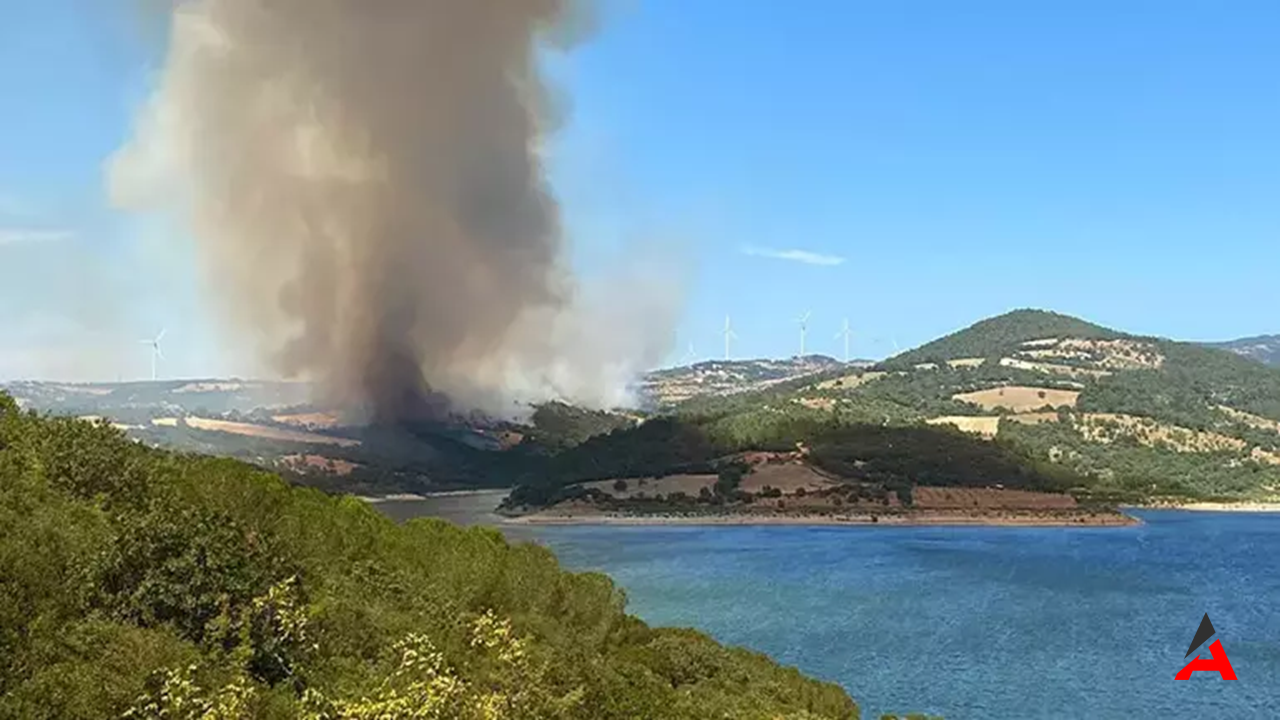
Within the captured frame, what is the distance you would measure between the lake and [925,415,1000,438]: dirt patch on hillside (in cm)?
5130

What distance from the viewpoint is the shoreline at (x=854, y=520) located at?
118062 millimetres

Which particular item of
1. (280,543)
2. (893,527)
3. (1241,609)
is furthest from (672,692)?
(893,527)

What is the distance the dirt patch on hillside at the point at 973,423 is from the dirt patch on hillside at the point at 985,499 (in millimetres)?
31255

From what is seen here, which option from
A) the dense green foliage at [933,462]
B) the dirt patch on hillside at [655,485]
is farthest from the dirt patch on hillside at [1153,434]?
the dirt patch on hillside at [655,485]

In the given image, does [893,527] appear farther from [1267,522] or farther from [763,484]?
[1267,522]

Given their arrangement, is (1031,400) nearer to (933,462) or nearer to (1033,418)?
(1033,418)

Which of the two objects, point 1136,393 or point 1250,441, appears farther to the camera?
point 1136,393

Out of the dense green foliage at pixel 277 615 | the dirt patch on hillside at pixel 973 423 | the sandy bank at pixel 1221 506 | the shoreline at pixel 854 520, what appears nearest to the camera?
the dense green foliage at pixel 277 615

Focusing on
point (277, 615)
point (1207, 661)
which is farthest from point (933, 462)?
point (277, 615)

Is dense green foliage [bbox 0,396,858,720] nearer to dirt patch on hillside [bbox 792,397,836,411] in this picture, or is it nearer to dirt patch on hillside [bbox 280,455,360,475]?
dirt patch on hillside [bbox 280,455,360,475]

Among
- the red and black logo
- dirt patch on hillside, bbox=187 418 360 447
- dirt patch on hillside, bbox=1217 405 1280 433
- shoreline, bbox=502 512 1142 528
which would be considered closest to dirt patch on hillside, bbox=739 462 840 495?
shoreline, bbox=502 512 1142 528

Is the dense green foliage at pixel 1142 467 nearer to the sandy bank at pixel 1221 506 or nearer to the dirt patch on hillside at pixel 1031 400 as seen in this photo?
the sandy bank at pixel 1221 506

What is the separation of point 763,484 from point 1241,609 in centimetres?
7392

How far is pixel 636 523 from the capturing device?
127 m
